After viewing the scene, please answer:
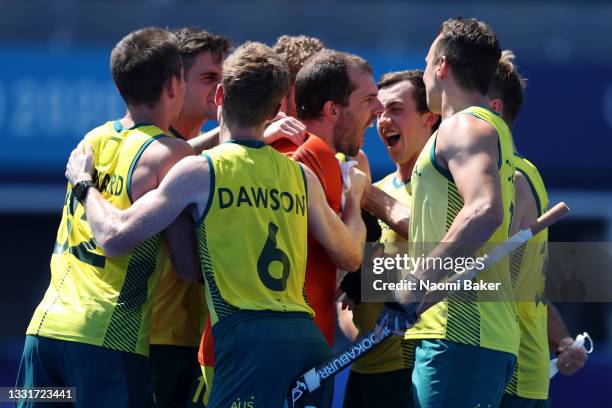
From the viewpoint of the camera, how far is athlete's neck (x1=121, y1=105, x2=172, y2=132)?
5.09m

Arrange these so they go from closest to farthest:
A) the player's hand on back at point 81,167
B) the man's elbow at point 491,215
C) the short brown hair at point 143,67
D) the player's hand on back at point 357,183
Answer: the man's elbow at point 491,215
the player's hand on back at point 81,167
the short brown hair at point 143,67
the player's hand on back at point 357,183

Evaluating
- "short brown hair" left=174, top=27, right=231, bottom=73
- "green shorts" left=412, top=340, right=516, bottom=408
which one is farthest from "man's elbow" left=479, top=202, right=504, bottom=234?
"short brown hair" left=174, top=27, right=231, bottom=73

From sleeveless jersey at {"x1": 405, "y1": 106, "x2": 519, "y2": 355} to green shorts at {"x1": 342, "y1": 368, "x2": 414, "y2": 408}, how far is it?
1.02 meters

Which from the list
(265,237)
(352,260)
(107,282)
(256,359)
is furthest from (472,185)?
(107,282)

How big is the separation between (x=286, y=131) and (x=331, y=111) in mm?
428

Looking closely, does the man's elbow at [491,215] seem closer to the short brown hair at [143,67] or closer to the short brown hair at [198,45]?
the short brown hair at [143,67]

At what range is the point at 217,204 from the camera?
178 inches

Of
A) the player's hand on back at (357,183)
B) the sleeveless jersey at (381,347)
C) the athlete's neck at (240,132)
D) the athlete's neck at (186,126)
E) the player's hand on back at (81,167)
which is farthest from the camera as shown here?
the athlete's neck at (186,126)

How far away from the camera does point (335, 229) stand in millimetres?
4883

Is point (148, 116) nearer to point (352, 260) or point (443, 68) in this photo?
point (352, 260)

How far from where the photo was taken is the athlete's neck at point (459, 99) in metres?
4.80

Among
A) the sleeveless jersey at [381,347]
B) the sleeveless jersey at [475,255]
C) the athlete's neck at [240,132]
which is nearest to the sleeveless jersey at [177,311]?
the sleeveless jersey at [381,347]

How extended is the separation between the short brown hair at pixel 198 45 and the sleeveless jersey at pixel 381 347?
1.39 metres

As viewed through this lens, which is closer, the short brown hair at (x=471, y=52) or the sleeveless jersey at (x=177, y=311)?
the short brown hair at (x=471, y=52)
